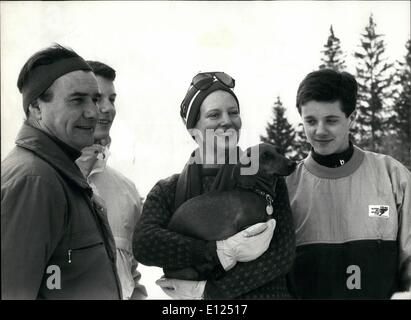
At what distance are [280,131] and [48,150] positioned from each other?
200 cm

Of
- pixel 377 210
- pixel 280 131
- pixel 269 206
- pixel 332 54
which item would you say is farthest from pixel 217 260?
pixel 332 54

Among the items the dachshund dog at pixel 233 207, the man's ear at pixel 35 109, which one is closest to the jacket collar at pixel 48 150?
the man's ear at pixel 35 109

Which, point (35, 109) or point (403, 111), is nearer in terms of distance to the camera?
point (35, 109)

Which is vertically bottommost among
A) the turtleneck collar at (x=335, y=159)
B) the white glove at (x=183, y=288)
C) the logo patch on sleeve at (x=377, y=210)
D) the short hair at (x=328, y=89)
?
the white glove at (x=183, y=288)

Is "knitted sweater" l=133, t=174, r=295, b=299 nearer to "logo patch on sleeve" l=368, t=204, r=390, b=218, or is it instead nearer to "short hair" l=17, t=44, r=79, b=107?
"logo patch on sleeve" l=368, t=204, r=390, b=218

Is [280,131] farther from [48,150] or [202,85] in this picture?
[48,150]

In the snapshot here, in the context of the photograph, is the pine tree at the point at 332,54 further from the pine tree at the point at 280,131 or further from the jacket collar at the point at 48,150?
the jacket collar at the point at 48,150

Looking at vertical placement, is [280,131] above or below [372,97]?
below

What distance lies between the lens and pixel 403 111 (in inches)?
190

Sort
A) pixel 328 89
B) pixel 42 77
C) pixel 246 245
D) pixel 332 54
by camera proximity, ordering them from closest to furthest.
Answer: pixel 42 77, pixel 246 245, pixel 328 89, pixel 332 54

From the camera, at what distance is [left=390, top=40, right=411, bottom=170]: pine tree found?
15.6 ft

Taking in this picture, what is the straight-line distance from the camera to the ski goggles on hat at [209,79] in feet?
10.5

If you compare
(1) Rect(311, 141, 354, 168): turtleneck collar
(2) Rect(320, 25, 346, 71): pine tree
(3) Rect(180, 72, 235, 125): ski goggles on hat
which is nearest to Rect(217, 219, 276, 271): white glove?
(1) Rect(311, 141, 354, 168): turtleneck collar

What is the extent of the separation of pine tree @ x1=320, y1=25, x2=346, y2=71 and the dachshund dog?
52.5 inches
